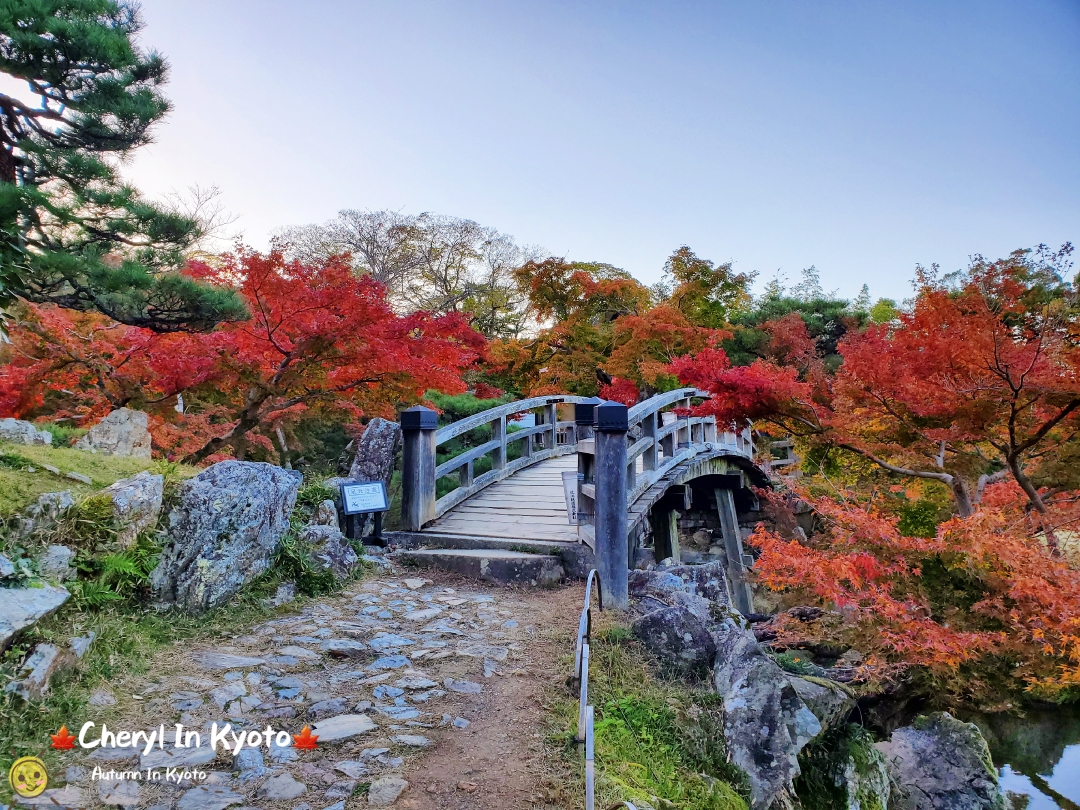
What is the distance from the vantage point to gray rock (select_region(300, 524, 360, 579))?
17.5 ft

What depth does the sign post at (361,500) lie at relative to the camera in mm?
6172

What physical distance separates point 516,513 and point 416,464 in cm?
139

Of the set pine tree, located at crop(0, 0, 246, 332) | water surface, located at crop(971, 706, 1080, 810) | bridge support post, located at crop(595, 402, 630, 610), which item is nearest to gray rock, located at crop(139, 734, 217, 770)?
bridge support post, located at crop(595, 402, 630, 610)

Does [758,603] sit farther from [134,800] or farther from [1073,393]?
[134,800]

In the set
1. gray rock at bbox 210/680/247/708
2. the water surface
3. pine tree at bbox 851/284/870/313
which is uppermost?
pine tree at bbox 851/284/870/313

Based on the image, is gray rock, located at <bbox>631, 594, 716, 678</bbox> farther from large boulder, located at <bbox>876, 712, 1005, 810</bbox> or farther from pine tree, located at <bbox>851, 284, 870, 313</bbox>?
pine tree, located at <bbox>851, 284, 870, 313</bbox>

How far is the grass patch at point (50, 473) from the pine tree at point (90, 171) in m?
1.79

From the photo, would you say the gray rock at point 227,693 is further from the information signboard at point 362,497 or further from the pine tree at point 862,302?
the pine tree at point 862,302

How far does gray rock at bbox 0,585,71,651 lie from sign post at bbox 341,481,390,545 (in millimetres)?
2993

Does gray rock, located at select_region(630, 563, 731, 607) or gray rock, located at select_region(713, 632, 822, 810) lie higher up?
gray rock, located at select_region(630, 563, 731, 607)

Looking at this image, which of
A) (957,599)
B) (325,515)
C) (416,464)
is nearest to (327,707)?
(325,515)

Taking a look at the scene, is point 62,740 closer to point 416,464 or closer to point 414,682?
point 414,682

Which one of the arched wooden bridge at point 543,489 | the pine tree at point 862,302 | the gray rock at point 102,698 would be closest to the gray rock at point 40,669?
the gray rock at point 102,698

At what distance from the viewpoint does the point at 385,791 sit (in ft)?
7.98
